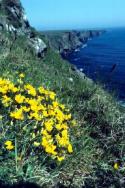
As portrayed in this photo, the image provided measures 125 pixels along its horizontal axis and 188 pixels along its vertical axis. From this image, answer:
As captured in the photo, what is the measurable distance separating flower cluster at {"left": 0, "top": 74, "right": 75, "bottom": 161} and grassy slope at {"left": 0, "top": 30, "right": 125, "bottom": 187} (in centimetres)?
20

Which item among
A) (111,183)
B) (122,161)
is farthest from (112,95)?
(111,183)

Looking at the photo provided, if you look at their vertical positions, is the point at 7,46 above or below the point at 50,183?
above

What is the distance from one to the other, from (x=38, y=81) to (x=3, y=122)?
7.24 ft

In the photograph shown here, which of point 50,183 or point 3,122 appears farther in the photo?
point 3,122

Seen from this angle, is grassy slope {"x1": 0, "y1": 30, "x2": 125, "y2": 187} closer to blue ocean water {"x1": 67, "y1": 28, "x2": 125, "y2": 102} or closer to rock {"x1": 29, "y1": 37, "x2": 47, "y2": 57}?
blue ocean water {"x1": 67, "y1": 28, "x2": 125, "y2": 102}

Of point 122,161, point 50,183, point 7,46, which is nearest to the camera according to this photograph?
point 50,183

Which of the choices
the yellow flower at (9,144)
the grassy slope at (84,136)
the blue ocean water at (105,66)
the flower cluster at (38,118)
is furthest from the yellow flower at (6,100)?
the blue ocean water at (105,66)

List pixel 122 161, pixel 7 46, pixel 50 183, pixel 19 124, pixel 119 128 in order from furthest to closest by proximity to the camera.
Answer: pixel 7 46
pixel 119 128
pixel 122 161
pixel 19 124
pixel 50 183

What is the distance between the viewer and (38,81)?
7141 mm

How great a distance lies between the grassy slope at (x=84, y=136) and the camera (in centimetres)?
481

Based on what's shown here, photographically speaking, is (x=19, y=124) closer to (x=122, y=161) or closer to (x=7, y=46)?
(x=122, y=161)

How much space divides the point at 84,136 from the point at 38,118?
0.91m

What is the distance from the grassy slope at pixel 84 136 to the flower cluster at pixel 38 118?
0.67 ft

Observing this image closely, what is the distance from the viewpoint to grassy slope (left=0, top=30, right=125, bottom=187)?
4812mm
